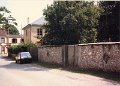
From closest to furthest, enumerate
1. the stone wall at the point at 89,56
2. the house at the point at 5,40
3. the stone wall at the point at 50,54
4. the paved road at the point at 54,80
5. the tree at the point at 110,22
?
1. the paved road at the point at 54,80
2. the stone wall at the point at 89,56
3. the stone wall at the point at 50,54
4. the tree at the point at 110,22
5. the house at the point at 5,40

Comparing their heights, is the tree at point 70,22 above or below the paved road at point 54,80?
above

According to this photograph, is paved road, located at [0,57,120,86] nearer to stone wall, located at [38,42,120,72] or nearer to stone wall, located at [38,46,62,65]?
stone wall, located at [38,42,120,72]

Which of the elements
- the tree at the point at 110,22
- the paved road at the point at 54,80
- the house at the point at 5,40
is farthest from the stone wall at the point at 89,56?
the house at the point at 5,40

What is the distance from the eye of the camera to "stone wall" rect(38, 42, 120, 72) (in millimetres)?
18464

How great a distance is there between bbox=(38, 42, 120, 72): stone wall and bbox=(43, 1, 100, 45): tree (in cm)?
160

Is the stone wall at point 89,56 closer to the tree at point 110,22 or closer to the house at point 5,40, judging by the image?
the tree at point 110,22

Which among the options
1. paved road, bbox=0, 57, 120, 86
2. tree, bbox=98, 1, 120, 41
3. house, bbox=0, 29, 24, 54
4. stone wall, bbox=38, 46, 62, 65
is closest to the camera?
paved road, bbox=0, 57, 120, 86

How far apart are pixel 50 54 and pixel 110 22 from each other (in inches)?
434

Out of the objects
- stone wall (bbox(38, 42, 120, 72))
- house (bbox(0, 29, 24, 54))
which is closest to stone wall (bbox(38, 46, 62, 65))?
stone wall (bbox(38, 42, 120, 72))

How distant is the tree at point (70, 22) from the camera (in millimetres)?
28328

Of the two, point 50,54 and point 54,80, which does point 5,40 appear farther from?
point 54,80

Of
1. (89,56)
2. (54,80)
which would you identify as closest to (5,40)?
(89,56)

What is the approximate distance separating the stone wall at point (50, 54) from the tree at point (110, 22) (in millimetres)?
8860

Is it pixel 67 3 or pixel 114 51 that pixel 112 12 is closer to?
pixel 67 3
